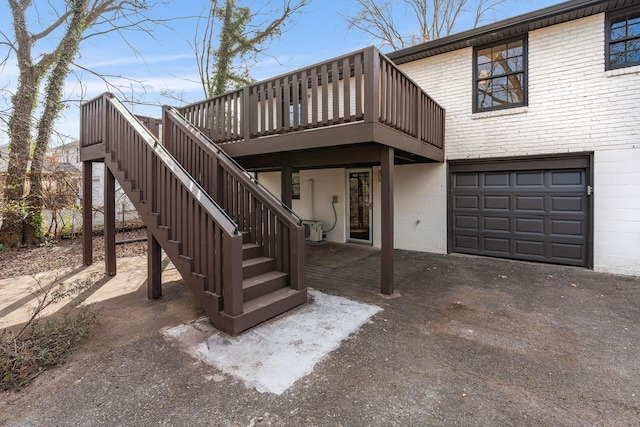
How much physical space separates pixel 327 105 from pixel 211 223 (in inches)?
89.1

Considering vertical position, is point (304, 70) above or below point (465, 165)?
above

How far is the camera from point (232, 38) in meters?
12.4

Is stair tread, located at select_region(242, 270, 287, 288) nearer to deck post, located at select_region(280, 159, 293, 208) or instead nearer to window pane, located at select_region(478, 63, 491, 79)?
deck post, located at select_region(280, 159, 293, 208)

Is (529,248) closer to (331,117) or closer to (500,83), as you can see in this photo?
(500,83)

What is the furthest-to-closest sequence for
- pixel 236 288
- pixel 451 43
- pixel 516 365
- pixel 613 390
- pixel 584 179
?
pixel 451 43 < pixel 584 179 < pixel 236 288 < pixel 516 365 < pixel 613 390

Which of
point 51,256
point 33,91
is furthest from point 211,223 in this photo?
point 33,91

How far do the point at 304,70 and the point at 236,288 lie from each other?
316 cm

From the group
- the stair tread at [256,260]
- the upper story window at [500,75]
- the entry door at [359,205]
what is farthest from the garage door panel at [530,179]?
the stair tread at [256,260]

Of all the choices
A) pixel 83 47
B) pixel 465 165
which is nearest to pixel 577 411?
pixel 465 165

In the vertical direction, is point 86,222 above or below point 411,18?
below

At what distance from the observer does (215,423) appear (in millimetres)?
1915

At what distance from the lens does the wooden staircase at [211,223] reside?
314 centimetres

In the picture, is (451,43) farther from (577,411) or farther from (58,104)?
(58,104)

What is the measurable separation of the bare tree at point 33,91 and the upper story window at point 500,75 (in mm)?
9422
